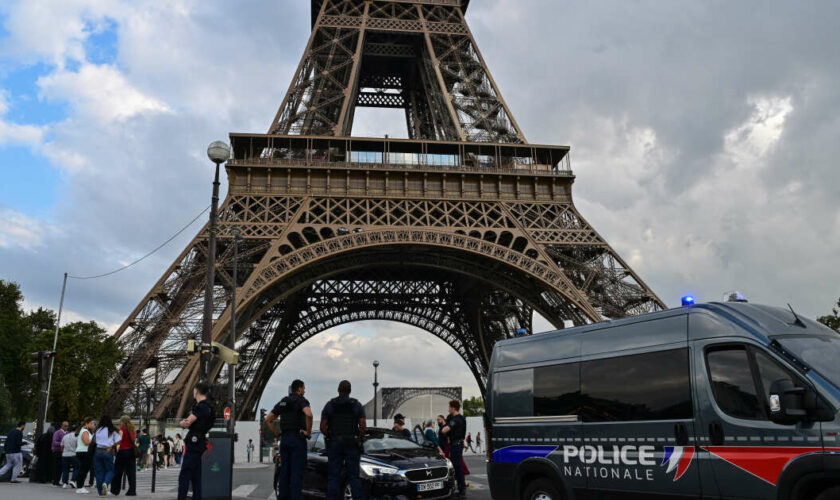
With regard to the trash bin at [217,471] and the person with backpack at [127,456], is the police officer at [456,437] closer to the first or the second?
the trash bin at [217,471]

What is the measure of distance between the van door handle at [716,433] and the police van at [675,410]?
0.04ft

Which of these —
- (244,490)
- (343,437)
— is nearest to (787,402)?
(343,437)

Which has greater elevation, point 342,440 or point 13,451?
point 342,440

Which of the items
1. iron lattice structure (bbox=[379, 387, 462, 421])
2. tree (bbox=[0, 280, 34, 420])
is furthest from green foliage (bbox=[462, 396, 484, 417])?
tree (bbox=[0, 280, 34, 420])

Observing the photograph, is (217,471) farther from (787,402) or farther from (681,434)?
(787,402)

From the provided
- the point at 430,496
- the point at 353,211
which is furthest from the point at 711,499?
the point at 353,211

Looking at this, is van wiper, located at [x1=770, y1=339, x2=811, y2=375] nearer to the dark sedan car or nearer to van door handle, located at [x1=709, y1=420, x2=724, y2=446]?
van door handle, located at [x1=709, y1=420, x2=724, y2=446]

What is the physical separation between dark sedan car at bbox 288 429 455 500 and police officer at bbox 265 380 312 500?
82 centimetres

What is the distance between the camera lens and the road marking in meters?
13.0

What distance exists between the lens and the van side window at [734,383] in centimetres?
583

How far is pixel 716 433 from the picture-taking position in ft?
19.7

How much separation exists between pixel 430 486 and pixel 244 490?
6351 mm

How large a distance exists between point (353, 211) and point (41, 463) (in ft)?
54.3

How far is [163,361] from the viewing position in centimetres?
2486
